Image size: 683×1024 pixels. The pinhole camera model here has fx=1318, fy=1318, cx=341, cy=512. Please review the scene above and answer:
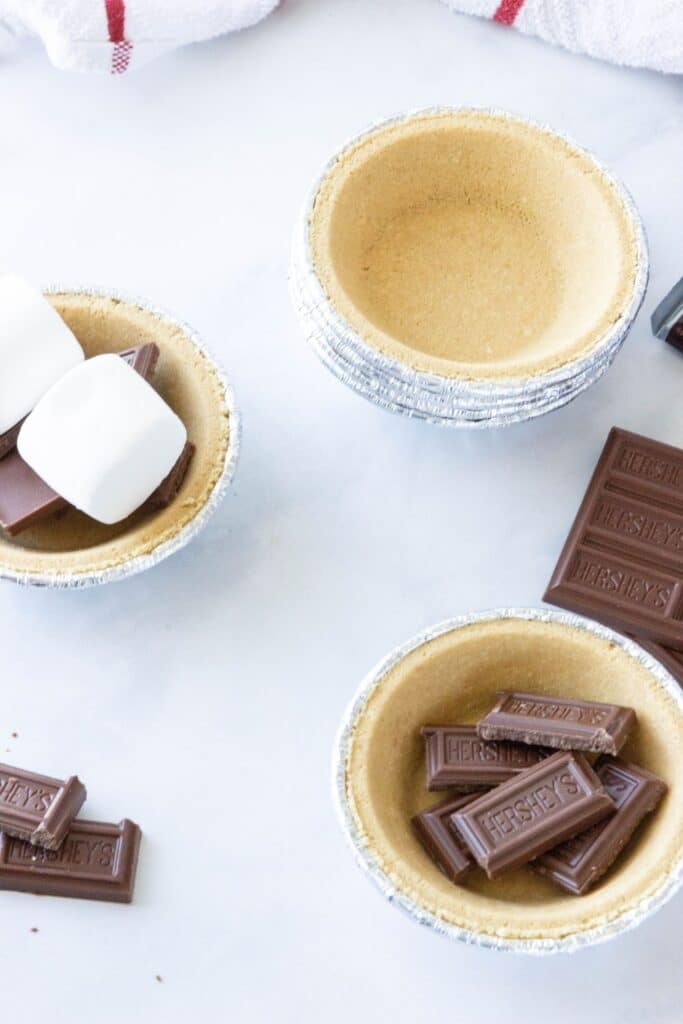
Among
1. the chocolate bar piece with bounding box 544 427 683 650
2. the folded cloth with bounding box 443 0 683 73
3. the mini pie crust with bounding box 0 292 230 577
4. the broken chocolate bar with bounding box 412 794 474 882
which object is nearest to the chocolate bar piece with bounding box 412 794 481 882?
the broken chocolate bar with bounding box 412 794 474 882

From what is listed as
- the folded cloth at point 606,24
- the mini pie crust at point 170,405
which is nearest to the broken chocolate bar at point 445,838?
the mini pie crust at point 170,405

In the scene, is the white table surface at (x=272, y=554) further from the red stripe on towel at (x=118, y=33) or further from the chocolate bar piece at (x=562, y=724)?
the chocolate bar piece at (x=562, y=724)

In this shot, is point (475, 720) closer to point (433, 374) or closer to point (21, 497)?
point (433, 374)

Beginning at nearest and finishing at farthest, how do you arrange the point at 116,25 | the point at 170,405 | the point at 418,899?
1. the point at 418,899
2. the point at 170,405
3. the point at 116,25

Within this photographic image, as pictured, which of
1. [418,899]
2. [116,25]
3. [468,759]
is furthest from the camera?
[116,25]

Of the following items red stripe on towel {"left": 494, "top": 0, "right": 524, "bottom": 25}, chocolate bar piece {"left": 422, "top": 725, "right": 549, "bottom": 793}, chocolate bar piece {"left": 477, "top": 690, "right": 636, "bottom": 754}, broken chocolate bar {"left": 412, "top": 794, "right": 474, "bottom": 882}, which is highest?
red stripe on towel {"left": 494, "top": 0, "right": 524, "bottom": 25}

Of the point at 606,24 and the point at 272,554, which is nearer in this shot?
the point at 272,554

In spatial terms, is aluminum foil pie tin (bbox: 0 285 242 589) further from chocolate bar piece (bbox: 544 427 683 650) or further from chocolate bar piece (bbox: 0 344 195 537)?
chocolate bar piece (bbox: 544 427 683 650)

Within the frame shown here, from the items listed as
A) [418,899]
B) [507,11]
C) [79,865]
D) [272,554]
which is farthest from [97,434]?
[507,11]
